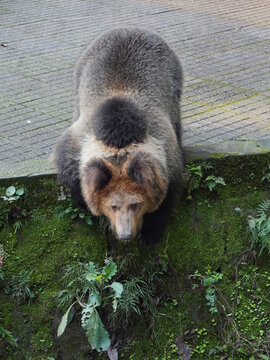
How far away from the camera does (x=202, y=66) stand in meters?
10.0

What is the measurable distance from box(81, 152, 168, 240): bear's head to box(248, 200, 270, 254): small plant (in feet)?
4.52

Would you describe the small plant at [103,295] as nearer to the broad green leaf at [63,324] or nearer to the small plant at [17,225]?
the broad green leaf at [63,324]

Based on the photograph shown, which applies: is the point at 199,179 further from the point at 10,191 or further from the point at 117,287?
the point at 10,191

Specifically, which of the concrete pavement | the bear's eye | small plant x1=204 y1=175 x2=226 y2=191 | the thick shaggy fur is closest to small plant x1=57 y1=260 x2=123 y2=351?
the thick shaggy fur

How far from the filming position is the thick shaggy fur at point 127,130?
190 inches

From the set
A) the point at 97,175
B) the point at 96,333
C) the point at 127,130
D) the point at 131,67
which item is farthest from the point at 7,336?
the point at 131,67

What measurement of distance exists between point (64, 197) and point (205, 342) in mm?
2044

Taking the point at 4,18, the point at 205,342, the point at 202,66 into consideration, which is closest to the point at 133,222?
the point at 205,342

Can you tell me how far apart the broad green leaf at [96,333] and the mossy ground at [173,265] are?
16.6 inches

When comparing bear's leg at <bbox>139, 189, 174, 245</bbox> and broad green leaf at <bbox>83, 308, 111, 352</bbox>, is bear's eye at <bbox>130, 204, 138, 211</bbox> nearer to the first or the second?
A: bear's leg at <bbox>139, 189, 174, 245</bbox>

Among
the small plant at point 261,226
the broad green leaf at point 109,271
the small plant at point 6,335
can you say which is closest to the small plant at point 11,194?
the small plant at point 6,335

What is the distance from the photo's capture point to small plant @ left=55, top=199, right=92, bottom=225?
5633 millimetres

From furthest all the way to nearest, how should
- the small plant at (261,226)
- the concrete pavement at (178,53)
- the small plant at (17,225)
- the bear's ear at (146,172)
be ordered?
1. the concrete pavement at (178,53)
2. the small plant at (261,226)
3. the small plant at (17,225)
4. the bear's ear at (146,172)

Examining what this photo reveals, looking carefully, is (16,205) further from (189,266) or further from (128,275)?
(189,266)
